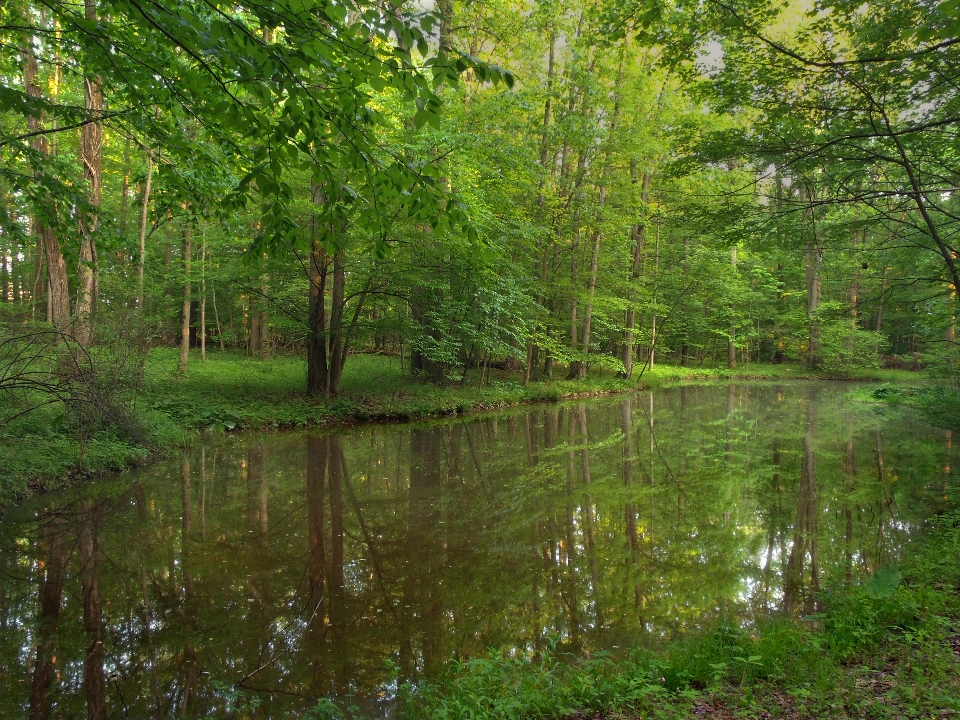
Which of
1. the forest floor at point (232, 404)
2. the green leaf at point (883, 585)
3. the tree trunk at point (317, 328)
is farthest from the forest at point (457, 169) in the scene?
the green leaf at point (883, 585)

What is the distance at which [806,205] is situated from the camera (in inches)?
286

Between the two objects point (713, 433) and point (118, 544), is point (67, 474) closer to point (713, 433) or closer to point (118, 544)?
point (118, 544)

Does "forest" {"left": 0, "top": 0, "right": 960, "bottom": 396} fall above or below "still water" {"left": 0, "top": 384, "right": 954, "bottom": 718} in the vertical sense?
above

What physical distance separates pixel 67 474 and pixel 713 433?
39.1 feet

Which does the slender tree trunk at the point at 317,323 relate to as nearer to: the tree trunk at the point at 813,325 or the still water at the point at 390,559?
the still water at the point at 390,559

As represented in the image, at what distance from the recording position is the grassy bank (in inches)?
109

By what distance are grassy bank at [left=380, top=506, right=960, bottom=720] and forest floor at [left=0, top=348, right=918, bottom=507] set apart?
223 inches

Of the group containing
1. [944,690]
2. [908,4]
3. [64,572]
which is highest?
[908,4]

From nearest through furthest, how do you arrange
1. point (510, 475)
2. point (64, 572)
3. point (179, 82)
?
point (179, 82) < point (64, 572) < point (510, 475)

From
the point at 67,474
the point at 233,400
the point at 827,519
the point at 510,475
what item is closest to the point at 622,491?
the point at 510,475

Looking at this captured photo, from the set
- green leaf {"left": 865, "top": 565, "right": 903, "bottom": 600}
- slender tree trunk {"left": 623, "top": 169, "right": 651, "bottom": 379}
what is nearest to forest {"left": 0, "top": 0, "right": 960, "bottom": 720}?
green leaf {"left": 865, "top": 565, "right": 903, "bottom": 600}

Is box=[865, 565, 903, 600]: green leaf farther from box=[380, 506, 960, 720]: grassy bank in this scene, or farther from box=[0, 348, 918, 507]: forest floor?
box=[0, 348, 918, 507]: forest floor

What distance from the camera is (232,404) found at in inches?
498

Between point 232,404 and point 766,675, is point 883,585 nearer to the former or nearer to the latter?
point 766,675
